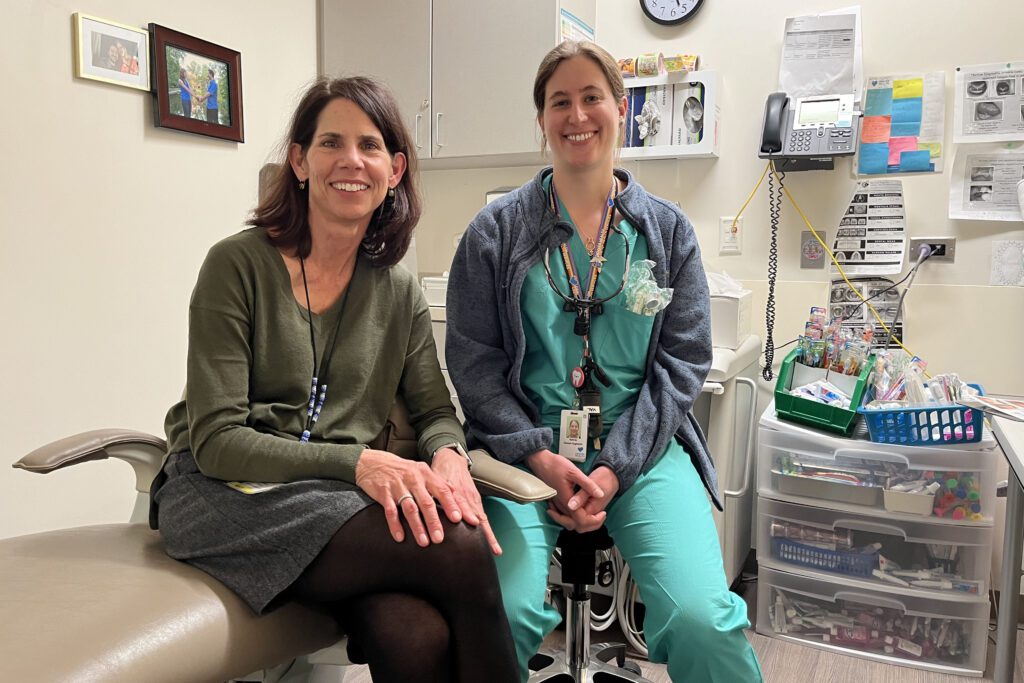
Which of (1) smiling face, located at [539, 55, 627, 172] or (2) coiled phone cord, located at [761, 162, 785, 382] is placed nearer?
(1) smiling face, located at [539, 55, 627, 172]

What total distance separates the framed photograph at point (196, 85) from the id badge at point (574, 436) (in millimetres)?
1714

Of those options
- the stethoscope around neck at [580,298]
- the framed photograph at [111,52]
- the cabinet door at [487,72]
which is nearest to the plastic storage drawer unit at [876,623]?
the stethoscope around neck at [580,298]

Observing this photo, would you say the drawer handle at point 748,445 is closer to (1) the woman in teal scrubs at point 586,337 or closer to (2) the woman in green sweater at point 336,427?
(1) the woman in teal scrubs at point 586,337

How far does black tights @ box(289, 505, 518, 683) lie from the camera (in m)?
1.13

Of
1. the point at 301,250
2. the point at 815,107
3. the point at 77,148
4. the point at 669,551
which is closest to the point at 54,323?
the point at 77,148

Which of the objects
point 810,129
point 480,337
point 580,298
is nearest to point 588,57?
point 580,298

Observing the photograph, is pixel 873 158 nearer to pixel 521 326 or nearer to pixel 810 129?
pixel 810 129

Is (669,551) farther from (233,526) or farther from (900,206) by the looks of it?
(900,206)

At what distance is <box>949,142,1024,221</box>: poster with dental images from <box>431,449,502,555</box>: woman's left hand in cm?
181

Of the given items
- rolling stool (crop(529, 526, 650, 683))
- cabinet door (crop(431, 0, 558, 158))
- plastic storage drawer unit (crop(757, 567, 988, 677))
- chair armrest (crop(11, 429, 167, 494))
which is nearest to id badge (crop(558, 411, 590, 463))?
rolling stool (crop(529, 526, 650, 683))

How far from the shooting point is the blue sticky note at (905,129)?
237cm

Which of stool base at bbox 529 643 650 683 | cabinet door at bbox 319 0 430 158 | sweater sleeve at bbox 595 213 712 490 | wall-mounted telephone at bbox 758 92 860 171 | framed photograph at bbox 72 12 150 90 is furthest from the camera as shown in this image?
cabinet door at bbox 319 0 430 158

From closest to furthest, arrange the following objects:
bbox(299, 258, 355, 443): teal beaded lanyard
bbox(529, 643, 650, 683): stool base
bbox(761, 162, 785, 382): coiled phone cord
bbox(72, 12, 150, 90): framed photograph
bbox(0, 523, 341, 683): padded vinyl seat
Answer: bbox(0, 523, 341, 683): padded vinyl seat
bbox(299, 258, 355, 443): teal beaded lanyard
bbox(529, 643, 650, 683): stool base
bbox(72, 12, 150, 90): framed photograph
bbox(761, 162, 785, 382): coiled phone cord

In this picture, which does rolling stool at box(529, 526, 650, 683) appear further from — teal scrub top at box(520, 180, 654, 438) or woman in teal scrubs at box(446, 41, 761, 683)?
teal scrub top at box(520, 180, 654, 438)
